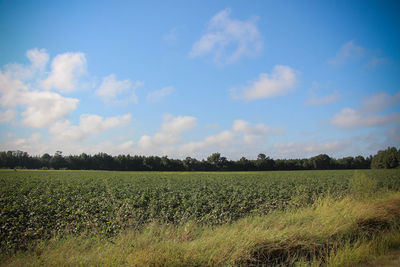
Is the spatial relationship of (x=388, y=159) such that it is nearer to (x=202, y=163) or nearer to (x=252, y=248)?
(x=202, y=163)

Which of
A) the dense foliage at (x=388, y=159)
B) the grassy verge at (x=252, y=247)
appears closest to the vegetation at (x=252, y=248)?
the grassy verge at (x=252, y=247)

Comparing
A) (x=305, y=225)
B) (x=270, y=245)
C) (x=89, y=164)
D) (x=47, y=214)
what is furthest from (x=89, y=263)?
(x=89, y=164)

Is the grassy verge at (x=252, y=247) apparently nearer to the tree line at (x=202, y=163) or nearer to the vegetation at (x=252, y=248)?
A: the vegetation at (x=252, y=248)

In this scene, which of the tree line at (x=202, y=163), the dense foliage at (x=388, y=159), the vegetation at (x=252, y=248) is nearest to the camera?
the vegetation at (x=252, y=248)

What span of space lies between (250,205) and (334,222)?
6.74 metres

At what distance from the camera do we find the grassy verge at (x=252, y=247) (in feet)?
13.9

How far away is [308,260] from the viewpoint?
5.13 meters

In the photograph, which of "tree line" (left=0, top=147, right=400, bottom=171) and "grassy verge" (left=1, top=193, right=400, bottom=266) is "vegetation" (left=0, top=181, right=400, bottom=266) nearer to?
"grassy verge" (left=1, top=193, right=400, bottom=266)

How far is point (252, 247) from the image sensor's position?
4.73 metres

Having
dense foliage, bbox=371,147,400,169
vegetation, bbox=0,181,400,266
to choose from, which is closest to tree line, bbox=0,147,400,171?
dense foliage, bbox=371,147,400,169

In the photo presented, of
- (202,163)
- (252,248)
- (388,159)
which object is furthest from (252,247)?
(388,159)

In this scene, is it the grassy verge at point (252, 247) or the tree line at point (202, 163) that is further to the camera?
the tree line at point (202, 163)

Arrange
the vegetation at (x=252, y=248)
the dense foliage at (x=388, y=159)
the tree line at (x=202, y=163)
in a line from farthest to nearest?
1. the tree line at (x=202, y=163)
2. the dense foliage at (x=388, y=159)
3. the vegetation at (x=252, y=248)

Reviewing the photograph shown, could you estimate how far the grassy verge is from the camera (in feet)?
13.9
